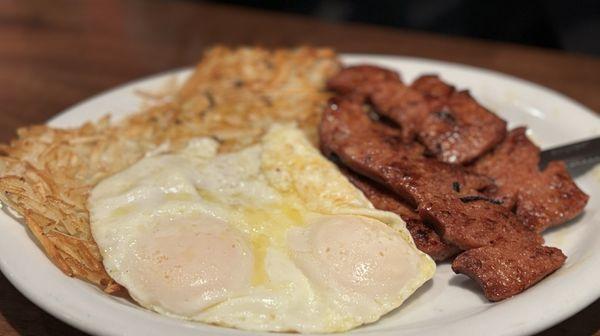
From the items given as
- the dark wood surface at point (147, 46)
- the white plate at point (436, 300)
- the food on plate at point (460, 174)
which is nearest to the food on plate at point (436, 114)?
the food on plate at point (460, 174)

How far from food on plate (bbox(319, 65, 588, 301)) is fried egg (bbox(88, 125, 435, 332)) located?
6.5 inches

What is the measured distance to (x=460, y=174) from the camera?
285 cm

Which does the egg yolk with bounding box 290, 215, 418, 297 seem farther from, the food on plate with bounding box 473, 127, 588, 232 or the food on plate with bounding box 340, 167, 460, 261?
the food on plate with bounding box 473, 127, 588, 232

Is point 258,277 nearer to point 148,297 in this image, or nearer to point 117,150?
point 148,297

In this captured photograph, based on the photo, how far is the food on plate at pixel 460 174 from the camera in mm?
2500

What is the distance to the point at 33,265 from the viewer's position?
7.77 ft

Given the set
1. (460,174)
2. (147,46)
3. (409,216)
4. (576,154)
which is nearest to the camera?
(409,216)

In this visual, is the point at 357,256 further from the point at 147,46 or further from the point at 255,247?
the point at 147,46

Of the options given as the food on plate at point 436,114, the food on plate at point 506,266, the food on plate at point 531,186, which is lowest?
the food on plate at point 506,266

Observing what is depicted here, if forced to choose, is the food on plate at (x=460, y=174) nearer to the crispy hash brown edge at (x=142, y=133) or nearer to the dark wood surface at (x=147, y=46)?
the crispy hash brown edge at (x=142, y=133)

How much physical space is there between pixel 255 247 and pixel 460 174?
1006 mm

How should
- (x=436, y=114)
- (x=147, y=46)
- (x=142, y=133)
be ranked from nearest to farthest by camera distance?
(x=436, y=114)
(x=142, y=133)
(x=147, y=46)

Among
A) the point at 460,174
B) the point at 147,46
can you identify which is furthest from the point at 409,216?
the point at 147,46

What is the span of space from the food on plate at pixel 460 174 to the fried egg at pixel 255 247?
16 cm
